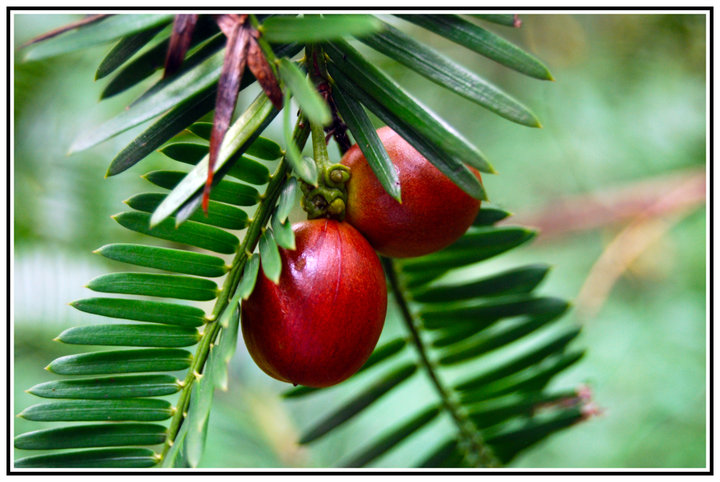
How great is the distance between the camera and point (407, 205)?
55cm

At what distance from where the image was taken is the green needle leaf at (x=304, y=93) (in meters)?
0.38

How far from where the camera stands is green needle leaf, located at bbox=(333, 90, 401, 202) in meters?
0.50

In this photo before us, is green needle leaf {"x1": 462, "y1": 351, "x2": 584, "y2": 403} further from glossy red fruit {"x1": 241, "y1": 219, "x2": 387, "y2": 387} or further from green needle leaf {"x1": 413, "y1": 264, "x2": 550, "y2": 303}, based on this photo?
glossy red fruit {"x1": 241, "y1": 219, "x2": 387, "y2": 387}

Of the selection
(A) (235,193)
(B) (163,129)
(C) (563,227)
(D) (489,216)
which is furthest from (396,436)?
(C) (563,227)

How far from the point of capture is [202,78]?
0.45 m

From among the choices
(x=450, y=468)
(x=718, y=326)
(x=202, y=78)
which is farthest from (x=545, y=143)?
(x=202, y=78)

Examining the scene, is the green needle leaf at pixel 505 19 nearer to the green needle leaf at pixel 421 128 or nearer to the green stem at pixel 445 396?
the green needle leaf at pixel 421 128

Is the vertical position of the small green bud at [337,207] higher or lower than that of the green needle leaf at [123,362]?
higher

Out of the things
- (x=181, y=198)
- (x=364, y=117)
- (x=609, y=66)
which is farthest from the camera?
(x=609, y=66)

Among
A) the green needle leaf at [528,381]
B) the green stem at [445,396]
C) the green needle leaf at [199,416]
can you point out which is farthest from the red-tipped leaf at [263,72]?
the green needle leaf at [528,381]

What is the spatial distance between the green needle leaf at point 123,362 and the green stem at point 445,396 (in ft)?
0.90

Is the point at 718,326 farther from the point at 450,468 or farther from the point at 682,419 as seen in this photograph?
the point at 682,419

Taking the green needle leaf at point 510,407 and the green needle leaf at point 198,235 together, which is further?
the green needle leaf at point 510,407

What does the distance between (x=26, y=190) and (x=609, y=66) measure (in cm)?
131
